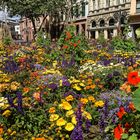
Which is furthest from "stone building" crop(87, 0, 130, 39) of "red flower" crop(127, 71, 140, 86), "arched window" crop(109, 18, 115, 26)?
"red flower" crop(127, 71, 140, 86)

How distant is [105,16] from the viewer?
1695 inches

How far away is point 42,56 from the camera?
1138 centimetres

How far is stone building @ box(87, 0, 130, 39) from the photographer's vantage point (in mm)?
38847

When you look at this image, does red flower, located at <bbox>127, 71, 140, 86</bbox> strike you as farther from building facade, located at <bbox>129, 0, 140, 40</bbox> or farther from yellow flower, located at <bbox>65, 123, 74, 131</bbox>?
building facade, located at <bbox>129, 0, 140, 40</bbox>

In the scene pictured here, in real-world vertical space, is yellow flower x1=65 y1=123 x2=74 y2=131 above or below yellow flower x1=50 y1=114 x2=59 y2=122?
below

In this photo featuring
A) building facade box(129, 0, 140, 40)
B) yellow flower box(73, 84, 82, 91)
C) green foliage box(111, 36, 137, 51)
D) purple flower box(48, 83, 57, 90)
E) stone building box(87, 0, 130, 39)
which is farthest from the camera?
stone building box(87, 0, 130, 39)

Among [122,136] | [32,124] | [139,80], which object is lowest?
[32,124]

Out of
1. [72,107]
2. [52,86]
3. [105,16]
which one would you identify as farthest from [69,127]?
[105,16]

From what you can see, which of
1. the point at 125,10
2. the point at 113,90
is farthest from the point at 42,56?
the point at 125,10

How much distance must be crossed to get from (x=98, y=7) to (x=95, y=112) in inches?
1603

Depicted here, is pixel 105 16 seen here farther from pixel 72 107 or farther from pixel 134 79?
pixel 134 79

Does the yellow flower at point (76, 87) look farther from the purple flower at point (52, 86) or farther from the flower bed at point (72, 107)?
the purple flower at point (52, 86)

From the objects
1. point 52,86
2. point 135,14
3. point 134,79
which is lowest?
point 52,86

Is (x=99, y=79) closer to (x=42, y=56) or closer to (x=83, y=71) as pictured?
(x=83, y=71)
